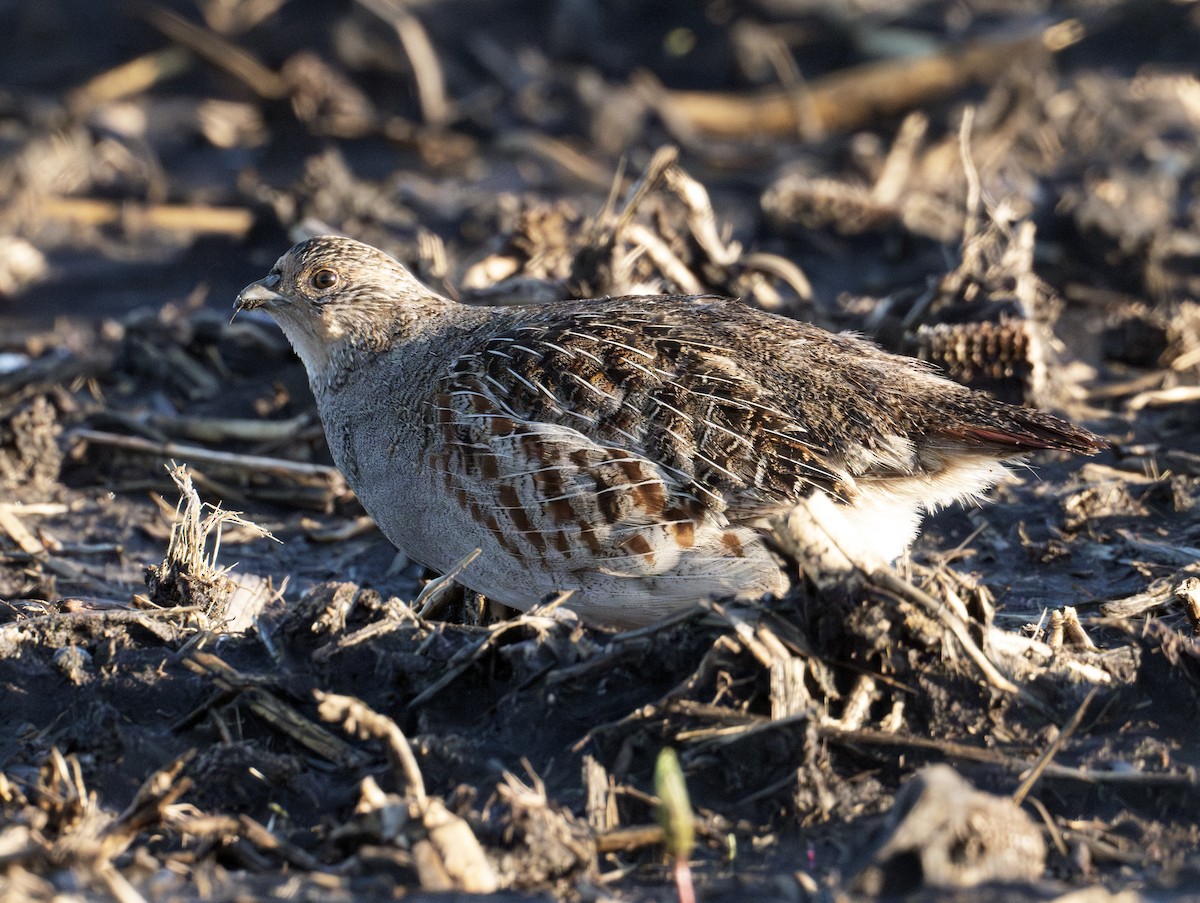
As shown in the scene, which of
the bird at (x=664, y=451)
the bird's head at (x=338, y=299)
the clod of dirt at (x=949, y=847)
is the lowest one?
the clod of dirt at (x=949, y=847)

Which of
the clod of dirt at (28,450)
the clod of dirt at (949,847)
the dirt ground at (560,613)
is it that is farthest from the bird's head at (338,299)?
the clod of dirt at (949,847)

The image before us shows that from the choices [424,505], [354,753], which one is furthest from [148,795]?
[424,505]

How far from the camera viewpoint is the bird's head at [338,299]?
4.57 meters

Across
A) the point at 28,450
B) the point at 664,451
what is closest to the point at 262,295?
the point at 28,450

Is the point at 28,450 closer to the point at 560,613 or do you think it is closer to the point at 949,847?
the point at 560,613

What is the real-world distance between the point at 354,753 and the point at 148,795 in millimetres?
491

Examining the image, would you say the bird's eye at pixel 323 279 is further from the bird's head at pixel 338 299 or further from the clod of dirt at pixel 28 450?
the clod of dirt at pixel 28 450

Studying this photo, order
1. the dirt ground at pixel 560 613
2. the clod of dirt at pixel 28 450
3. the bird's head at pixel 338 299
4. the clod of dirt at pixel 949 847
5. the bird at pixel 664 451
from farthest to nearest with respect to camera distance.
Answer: the clod of dirt at pixel 28 450, the bird's head at pixel 338 299, the bird at pixel 664 451, the dirt ground at pixel 560 613, the clod of dirt at pixel 949 847

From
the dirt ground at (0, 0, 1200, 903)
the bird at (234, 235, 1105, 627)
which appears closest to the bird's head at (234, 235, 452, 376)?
the bird at (234, 235, 1105, 627)

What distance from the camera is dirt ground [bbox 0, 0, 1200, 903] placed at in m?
2.87

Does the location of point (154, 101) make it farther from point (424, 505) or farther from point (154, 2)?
point (424, 505)

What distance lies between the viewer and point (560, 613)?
3510 millimetres

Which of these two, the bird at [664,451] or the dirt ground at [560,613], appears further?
the bird at [664,451]

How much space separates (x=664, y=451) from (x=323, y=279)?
5.05 feet
